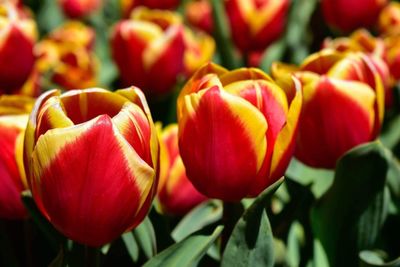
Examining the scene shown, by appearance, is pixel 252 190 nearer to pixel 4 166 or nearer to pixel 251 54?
pixel 4 166

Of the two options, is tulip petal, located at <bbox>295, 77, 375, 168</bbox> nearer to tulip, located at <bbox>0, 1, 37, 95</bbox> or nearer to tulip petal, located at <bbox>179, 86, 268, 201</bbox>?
tulip petal, located at <bbox>179, 86, 268, 201</bbox>

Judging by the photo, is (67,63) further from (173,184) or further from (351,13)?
(173,184)

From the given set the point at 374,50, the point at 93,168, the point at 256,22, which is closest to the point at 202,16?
the point at 256,22

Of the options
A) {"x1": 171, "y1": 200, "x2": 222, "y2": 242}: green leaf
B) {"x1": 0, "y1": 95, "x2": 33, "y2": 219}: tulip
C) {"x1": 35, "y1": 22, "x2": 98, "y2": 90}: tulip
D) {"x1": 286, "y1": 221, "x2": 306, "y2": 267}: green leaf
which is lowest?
{"x1": 286, "y1": 221, "x2": 306, "y2": 267}: green leaf

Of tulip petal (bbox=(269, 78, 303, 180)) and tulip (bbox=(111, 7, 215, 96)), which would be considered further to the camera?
tulip (bbox=(111, 7, 215, 96))

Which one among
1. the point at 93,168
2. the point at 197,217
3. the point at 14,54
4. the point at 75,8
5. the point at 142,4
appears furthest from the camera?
the point at 75,8

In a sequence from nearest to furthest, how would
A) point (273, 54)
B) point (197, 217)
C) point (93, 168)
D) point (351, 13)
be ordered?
point (93, 168) < point (197, 217) < point (351, 13) < point (273, 54)

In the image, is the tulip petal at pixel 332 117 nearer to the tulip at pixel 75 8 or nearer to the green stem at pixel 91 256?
the green stem at pixel 91 256

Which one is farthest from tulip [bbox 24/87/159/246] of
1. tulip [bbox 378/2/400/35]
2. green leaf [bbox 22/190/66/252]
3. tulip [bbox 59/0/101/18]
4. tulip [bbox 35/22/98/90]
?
tulip [bbox 59/0/101/18]
